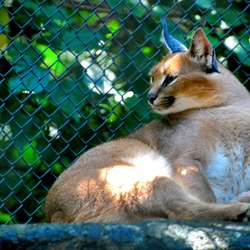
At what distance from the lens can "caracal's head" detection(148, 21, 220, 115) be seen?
5.77 meters

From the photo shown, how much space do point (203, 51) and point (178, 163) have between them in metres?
0.96

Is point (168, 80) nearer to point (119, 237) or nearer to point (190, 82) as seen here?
point (190, 82)

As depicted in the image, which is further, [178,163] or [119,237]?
[178,163]

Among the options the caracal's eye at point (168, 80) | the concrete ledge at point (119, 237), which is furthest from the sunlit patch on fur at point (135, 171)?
the concrete ledge at point (119, 237)

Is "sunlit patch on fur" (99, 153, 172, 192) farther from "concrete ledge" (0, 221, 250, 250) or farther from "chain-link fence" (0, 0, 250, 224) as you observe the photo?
"chain-link fence" (0, 0, 250, 224)

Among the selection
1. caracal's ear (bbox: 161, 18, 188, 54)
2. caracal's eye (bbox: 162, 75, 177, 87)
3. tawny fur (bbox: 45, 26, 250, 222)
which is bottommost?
tawny fur (bbox: 45, 26, 250, 222)

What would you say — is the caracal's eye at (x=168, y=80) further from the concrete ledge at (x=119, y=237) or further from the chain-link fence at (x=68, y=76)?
the concrete ledge at (x=119, y=237)

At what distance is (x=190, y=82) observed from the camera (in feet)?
19.0

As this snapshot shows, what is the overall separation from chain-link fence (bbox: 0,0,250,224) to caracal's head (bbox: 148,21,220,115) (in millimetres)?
1073

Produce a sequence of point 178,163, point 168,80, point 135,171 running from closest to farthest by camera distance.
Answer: point 135,171 → point 178,163 → point 168,80

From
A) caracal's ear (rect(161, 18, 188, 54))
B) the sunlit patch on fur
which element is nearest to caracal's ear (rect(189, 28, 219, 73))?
caracal's ear (rect(161, 18, 188, 54))

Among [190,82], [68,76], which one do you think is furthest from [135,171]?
[68,76]

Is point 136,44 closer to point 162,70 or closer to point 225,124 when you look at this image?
point 162,70

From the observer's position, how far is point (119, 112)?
277 inches
